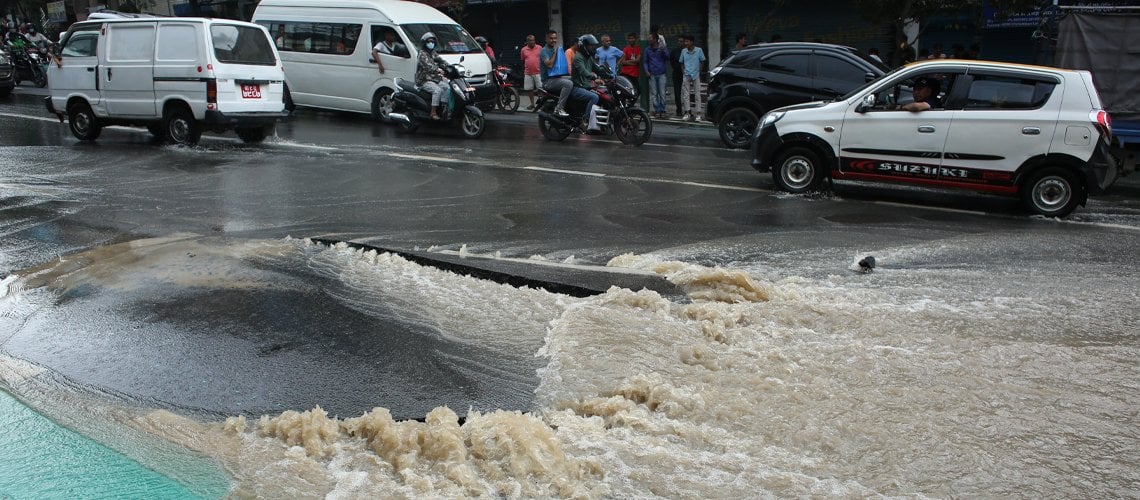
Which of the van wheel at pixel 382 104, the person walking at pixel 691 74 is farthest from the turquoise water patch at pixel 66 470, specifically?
the person walking at pixel 691 74

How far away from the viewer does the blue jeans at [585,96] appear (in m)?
14.4

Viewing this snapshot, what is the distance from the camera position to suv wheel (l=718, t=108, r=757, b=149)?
14.0 metres

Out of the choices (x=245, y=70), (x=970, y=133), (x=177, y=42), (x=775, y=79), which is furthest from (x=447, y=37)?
(x=970, y=133)

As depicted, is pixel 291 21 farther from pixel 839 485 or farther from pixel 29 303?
pixel 839 485

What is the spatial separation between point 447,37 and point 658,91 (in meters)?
4.43

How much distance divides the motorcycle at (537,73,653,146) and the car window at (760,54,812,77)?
203 centimetres

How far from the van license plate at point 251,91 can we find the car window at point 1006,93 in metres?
9.69

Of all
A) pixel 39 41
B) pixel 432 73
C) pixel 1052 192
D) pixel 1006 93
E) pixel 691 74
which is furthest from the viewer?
pixel 39 41

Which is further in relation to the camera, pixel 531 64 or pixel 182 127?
pixel 531 64

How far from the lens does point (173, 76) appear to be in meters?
13.0

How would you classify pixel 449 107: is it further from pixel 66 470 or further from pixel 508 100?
pixel 66 470

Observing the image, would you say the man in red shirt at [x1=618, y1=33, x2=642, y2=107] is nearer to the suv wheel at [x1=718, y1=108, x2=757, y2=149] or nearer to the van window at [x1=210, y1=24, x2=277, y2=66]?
the suv wheel at [x1=718, y1=108, x2=757, y2=149]

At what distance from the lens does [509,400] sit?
178 inches

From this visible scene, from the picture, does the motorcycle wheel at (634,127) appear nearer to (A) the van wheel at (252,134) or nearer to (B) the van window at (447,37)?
(B) the van window at (447,37)
